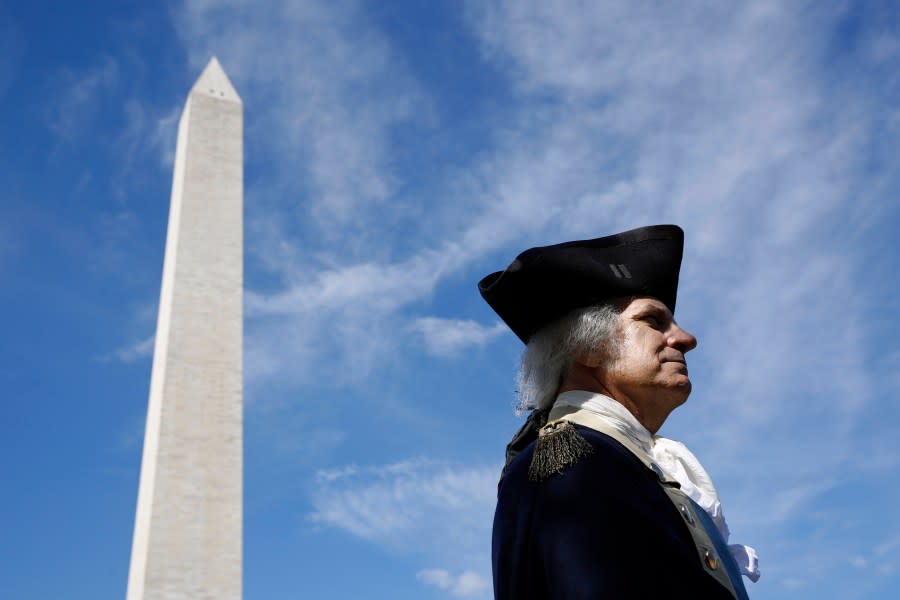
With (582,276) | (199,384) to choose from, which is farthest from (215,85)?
(582,276)

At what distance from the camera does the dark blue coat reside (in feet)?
6.83

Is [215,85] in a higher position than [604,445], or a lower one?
higher

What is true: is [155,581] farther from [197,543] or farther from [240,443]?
[240,443]

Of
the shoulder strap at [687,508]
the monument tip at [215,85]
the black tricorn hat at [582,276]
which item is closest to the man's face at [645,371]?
the black tricorn hat at [582,276]

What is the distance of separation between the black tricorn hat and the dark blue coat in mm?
544

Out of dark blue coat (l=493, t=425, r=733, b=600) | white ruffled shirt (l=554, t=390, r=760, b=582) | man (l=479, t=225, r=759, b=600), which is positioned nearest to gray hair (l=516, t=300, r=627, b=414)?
man (l=479, t=225, r=759, b=600)

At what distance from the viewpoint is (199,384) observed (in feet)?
44.7

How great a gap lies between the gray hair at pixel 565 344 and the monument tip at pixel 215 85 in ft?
44.9

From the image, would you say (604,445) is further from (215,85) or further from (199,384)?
(215,85)

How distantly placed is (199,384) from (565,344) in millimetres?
11388

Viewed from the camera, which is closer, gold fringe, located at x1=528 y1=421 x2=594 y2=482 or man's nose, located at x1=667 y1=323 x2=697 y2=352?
gold fringe, located at x1=528 y1=421 x2=594 y2=482

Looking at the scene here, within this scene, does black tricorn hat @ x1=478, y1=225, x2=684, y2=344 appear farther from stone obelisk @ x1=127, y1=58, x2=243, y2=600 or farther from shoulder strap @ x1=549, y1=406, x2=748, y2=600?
stone obelisk @ x1=127, y1=58, x2=243, y2=600

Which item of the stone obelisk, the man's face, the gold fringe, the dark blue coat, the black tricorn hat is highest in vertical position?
the stone obelisk

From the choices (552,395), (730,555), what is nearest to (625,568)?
(730,555)
